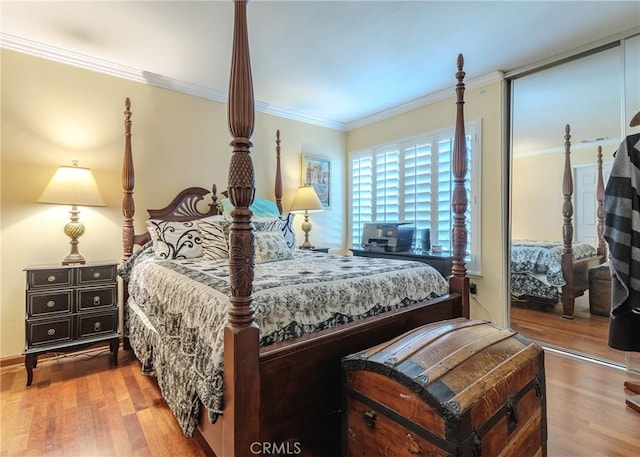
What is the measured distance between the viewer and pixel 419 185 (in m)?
3.63

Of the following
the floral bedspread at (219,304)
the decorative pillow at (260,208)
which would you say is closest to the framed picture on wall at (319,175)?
the decorative pillow at (260,208)

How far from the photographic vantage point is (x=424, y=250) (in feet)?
11.5

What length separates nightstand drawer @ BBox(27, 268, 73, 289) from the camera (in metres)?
2.22

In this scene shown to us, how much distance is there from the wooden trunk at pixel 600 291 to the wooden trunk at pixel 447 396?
5.64 feet

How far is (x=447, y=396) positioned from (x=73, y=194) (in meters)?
2.77

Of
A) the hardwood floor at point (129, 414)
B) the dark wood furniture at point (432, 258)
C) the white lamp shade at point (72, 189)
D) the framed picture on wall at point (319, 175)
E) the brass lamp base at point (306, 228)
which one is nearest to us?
the hardwood floor at point (129, 414)

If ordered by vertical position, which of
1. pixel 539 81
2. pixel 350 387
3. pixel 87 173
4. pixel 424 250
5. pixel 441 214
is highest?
pixel 539 81

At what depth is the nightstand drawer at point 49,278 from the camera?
2.22 meters

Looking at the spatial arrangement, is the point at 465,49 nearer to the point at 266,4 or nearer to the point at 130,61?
the point at 266,4

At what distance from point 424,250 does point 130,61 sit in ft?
11.0

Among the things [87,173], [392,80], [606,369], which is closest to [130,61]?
[87,173]

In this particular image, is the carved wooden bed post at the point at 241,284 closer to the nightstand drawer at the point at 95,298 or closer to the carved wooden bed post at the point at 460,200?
the carved wooden bed post at the point at 460,200

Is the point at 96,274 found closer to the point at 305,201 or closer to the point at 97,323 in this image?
the point at 97,323

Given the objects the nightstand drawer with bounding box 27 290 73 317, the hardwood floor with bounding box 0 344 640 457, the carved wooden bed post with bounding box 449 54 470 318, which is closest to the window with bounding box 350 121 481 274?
the carved wooden bed post with bounding box 449 54 470 318
